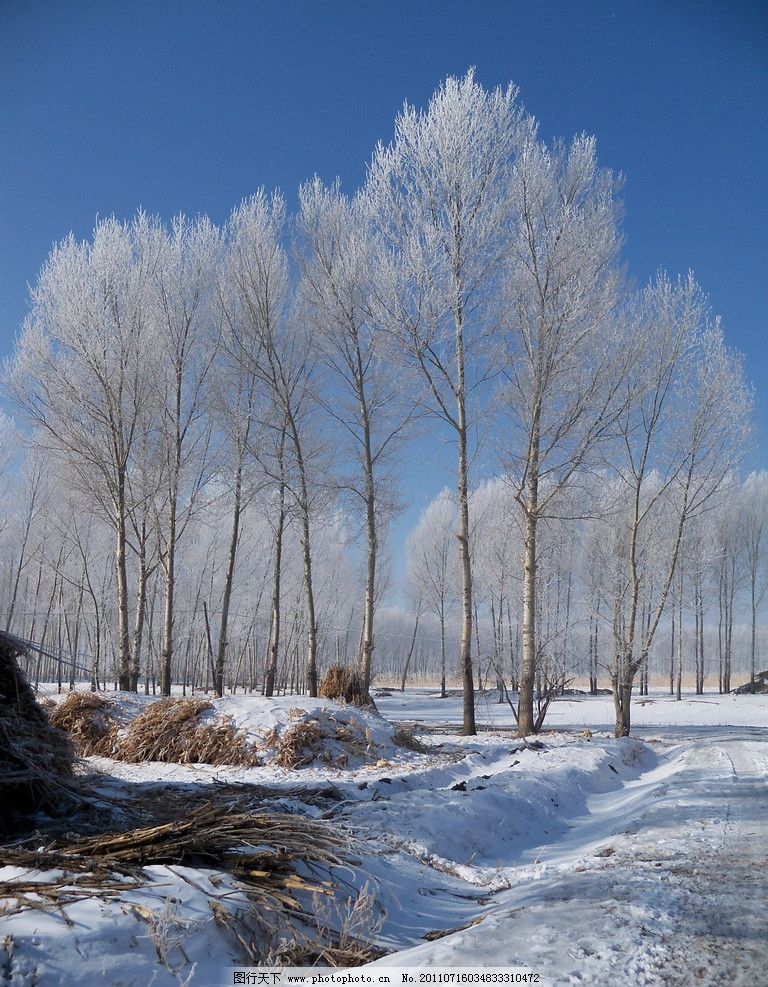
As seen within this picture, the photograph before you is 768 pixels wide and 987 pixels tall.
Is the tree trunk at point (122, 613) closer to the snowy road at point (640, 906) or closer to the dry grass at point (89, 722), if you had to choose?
the dry grass at point (89, 722)

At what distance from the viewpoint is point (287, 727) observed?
8.23 meters

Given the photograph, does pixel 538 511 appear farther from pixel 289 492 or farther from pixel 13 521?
pixel 13 521

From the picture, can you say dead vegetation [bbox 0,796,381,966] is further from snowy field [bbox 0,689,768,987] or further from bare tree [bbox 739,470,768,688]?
bare tree [bbox 739,470,768,688]

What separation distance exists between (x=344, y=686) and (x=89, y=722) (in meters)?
3.92

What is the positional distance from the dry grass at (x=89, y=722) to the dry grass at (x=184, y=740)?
0.28m

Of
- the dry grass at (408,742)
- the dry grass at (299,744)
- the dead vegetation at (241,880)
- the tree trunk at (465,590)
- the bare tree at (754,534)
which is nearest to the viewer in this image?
the dead vegetation at (241,880)

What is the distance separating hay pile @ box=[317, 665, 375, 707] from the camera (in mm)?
10930

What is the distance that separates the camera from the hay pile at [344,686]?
10.9 meters

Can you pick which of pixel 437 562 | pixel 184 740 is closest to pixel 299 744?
pixel 184 740

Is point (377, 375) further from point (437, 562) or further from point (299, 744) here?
point (437, 562)

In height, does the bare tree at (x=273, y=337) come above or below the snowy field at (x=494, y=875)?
above

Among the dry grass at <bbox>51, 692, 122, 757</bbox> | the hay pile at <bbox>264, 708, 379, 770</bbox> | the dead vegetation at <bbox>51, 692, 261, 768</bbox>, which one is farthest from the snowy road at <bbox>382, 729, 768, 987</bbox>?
the dry grass at <bbox>51, 692, 122, 757</bbox>

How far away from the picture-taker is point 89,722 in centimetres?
915

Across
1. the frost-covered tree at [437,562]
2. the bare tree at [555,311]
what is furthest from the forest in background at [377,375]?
the frost-covered tree at [437,562]
